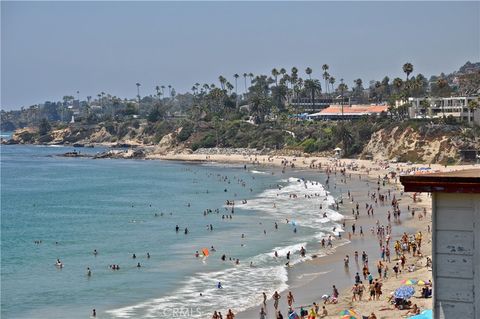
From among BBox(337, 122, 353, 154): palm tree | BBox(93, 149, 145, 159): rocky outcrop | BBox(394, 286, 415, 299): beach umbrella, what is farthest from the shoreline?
BBox(93, 149, 145, 159): rocky outcrop

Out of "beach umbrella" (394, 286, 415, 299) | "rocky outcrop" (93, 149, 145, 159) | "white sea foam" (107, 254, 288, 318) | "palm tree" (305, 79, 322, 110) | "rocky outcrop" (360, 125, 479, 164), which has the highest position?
"palm tree" (305, 79, 322, 110)

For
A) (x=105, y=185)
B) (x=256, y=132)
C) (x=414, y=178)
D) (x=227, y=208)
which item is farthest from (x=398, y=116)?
(x=414, y=178)

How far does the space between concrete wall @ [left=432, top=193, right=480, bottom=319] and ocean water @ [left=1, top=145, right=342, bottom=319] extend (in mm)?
20659

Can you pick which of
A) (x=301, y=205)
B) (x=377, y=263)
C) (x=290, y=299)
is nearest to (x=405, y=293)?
(x=290, y=299)

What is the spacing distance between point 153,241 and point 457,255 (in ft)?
134

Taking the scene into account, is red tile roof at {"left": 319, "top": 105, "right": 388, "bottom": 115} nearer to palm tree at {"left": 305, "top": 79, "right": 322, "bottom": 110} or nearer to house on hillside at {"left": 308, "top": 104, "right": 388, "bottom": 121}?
house on hillside at {"left": 308, "top": 104, "right": 388, "bottom": 121}

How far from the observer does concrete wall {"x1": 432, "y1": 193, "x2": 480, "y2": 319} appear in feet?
34.1

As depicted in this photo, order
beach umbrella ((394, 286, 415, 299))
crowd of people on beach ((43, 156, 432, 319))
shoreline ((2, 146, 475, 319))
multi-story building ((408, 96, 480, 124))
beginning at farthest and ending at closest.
Answer: multi-story building ((408, 96, 480, 124)) → shoreline ((2, 146, 475, 319)) → crowd of people on beach ((43, 156, 432, 319)) → beach umbrella ((394, 286, 415, 299))

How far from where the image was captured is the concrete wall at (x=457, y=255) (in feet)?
34.1

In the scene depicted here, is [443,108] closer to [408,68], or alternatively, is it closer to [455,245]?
[408,68]

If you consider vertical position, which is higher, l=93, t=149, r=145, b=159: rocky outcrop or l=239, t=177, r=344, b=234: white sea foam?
l=93, t=149, r=145, b=159: rocky outcrop

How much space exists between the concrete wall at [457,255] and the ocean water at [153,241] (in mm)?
20659

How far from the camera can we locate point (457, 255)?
10.4 meters

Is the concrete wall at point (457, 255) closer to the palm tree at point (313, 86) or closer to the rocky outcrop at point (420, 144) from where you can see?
the rocky outcrop at point (420, 144)
